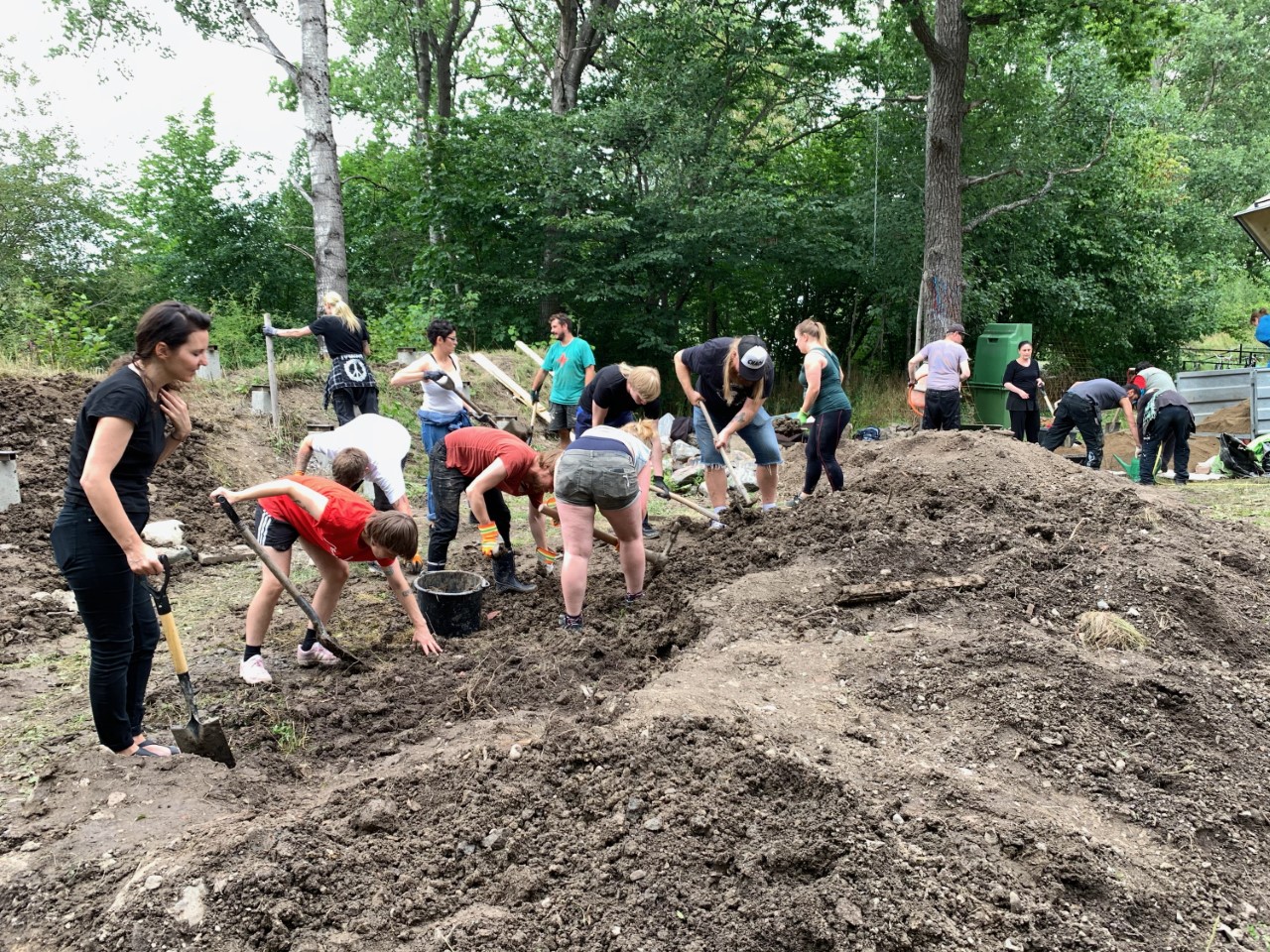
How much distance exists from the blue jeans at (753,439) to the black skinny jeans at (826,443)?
407 millimetres

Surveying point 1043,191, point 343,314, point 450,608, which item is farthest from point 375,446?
point 1043,191

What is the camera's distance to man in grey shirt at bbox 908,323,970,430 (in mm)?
9211

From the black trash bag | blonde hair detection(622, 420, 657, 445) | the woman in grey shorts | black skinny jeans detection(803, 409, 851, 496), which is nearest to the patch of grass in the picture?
the black trash bag

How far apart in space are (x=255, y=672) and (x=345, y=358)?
11.1 ft

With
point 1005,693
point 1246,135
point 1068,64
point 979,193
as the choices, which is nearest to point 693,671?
point 1005,693

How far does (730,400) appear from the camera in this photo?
627 centimetres

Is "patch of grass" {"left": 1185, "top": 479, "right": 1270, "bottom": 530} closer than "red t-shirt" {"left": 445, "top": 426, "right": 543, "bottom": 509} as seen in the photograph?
No

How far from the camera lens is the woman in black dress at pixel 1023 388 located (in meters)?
10.2

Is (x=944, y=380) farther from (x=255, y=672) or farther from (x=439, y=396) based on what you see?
(x=255, y=672)

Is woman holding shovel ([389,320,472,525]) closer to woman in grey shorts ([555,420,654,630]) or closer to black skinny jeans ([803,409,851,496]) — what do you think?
woman in grey shorts ([555,420,654,630])

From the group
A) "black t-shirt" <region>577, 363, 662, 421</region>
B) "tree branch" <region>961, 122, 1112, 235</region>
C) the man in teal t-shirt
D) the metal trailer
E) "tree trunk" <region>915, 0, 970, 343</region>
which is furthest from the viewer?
"tree branch" <region>961, 122, 1112, 235</region>

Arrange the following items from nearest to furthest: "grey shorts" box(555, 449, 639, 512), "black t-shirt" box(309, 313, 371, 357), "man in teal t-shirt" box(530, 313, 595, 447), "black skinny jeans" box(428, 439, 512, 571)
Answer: "grey shorts" box(555, 449, 639, 512) → "black skinny jeans" box(428, 439, 512, 571) → "black t-shirt" box(309, 313, 371, 357) → "man in teal t-shirt" box(530, 313, 595, 447)

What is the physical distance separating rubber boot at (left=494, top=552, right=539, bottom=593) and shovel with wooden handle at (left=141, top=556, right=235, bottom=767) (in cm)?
232

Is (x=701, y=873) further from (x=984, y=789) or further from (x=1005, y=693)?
(x=1005, y=693)
